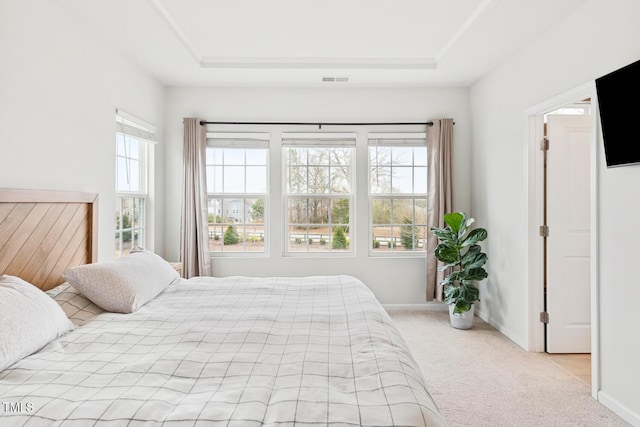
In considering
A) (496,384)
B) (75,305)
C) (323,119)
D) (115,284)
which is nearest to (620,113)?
A: (496,384)

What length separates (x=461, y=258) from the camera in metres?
3.93

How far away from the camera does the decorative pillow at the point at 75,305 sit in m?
2.02

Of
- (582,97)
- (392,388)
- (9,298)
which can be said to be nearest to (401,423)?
(392,388)

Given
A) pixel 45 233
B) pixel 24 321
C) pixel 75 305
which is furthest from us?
pixel 45 233

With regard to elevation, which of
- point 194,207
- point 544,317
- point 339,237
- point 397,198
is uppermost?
point 397,198

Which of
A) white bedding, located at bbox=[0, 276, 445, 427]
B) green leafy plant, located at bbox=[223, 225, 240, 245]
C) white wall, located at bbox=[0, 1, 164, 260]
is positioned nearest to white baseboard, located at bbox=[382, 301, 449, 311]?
green leafy plant, located at bbox=[223, 225, 240, 245]

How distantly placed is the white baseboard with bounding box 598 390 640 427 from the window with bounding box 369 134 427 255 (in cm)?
233

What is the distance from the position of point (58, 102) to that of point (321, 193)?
2696 mm

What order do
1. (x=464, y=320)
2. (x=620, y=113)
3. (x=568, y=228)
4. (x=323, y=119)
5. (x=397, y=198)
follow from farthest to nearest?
(x=397, y=198) < (x=323, y=119) < (x=464, y=320) < (x=568, y=228) < (x=620, y=113)

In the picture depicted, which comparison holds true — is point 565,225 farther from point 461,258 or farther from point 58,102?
point 58,102

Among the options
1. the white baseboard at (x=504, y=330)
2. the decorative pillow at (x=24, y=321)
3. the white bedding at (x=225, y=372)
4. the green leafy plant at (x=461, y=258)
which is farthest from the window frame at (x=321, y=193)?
the decorative pillow at (x=24, y=321)

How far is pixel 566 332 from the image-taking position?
3271mm

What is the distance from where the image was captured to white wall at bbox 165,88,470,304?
4391mm

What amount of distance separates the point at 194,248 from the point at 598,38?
13.0ft
